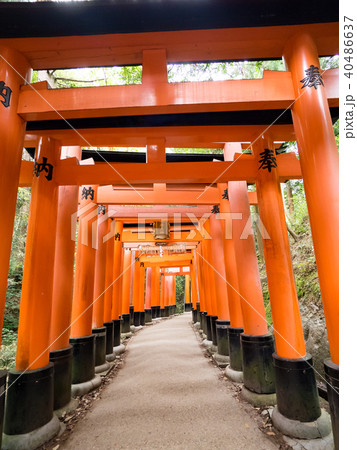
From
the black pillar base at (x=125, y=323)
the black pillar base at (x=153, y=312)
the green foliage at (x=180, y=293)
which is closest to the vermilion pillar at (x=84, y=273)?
the black pillar base at (x=125, y=323)

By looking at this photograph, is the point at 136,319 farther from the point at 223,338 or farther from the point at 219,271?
the point at 219,271

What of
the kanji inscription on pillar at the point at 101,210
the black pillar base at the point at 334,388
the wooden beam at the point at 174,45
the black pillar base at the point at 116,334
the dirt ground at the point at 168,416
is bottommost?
the dirt ground at the point at 168,416

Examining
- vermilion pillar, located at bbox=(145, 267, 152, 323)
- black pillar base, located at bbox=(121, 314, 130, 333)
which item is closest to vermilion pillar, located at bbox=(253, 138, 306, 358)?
black pillar base, located at bbox=(121, 314, 130, 333)

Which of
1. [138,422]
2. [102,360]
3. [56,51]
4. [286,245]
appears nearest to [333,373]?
[286,245]

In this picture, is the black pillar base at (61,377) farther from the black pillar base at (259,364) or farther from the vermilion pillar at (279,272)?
the vermilion pillar at (279,272)

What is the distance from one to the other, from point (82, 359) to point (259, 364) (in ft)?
12.0

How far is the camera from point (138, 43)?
331 cm

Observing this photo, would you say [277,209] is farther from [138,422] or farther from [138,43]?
[138,422]

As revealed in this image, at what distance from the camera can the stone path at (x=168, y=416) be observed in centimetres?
337

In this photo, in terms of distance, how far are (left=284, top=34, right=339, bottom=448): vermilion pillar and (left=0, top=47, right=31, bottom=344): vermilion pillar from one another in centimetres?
355

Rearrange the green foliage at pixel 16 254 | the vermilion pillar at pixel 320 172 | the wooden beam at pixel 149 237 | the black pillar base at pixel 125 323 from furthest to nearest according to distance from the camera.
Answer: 1. the black pillar base at pixel 125 323
2. the green foliage at pixel 16 254
3. the wooden beam at pixel 149 237
4. the vermilion pillar at pixel 320 172

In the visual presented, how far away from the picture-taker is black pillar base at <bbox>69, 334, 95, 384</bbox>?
5.35 m

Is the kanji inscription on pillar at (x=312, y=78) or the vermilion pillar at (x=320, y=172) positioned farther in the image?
the kanji inscription on pillar at (x=312, y=78)

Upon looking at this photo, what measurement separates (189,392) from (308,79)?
5.66m
